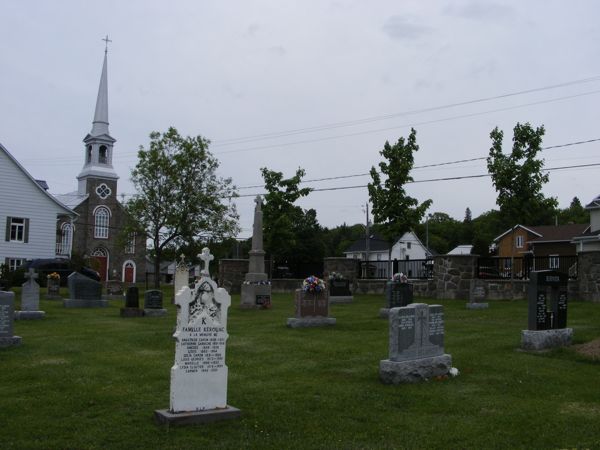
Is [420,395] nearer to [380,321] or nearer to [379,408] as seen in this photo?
[379,408]

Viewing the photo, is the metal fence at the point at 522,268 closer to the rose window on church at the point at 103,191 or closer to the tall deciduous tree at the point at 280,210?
the tall deciduous tree at the point at 280,210

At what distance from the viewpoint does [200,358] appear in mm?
6855

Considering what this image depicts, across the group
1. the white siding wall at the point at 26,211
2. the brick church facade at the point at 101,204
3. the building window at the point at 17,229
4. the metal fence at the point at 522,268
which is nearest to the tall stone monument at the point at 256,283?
the metal fence at the point at 522,268

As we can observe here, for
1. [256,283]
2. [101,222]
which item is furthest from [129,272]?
[256,283]

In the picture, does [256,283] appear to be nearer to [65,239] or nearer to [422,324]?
[422,324]

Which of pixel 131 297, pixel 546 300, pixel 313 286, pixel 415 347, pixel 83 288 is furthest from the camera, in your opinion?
pixel 83 288

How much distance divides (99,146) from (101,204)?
5690mm

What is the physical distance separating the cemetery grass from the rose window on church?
1986 inches

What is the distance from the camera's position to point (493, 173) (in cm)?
2252

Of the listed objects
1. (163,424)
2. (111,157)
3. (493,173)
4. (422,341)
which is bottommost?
(163,424)

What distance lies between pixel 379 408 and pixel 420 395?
88 cm

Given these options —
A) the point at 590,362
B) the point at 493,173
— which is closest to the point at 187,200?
the point at 493,173

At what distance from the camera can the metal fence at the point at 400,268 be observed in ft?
88.8

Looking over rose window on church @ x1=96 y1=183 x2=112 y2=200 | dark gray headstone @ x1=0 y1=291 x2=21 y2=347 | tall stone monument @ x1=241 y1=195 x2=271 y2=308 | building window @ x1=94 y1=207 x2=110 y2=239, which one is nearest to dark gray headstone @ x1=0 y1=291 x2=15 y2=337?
dark gray headstone @ x1=0 y1=291 x2=21 y2=347
